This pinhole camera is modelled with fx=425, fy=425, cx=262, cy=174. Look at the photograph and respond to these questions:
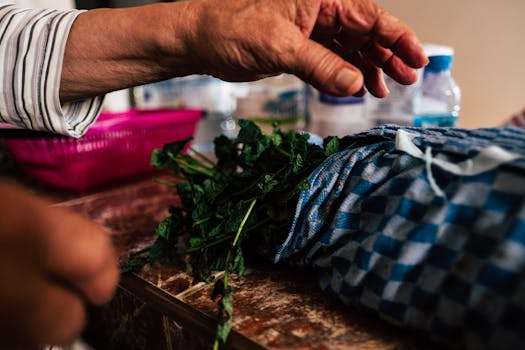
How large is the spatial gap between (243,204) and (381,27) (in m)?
0.26

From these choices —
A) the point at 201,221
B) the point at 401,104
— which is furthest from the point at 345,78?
the point at 401,104

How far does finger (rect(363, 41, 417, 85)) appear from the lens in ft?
1.87

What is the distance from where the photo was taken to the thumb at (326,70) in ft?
1.35

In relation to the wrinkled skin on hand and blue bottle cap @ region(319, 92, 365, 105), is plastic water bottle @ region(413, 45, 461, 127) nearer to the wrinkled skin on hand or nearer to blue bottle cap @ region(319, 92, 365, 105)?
blue bottle cap @ region(319, 92, 365, 105)

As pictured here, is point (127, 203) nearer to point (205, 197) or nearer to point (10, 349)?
point (205, 197)

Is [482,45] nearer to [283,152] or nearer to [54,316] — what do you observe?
[283,152]

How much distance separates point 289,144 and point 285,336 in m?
0.23

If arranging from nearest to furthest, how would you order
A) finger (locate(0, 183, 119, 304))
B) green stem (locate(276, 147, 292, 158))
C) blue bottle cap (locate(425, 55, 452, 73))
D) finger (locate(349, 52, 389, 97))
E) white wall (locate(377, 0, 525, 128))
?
finger (locate(0, 183, 119, 304)) < green stem (locate(276, 147, 292, 158)) < finger (locate(349, 52, 389, 97)) < blue bottle cap (locate(425, 55, 452, 73)) < white wall (locate(377, 0, 525, 128))

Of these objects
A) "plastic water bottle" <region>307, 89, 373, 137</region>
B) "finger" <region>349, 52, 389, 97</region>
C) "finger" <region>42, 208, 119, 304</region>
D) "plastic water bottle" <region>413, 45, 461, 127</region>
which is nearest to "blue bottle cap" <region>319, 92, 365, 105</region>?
"plastic water bottle" <region>307, 89, 373, 137</region>

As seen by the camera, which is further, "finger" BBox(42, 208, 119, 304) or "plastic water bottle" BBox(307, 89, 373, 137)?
"plastic water bottle" BBox(307, 89, 373, 137)

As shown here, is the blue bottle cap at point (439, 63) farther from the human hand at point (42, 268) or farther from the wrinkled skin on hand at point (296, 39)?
the human hand at point (42, 268)

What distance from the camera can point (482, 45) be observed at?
1025mm

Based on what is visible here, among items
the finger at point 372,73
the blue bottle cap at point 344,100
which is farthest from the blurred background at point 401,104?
the finger at point 372,73

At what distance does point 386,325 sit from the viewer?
39 cm
